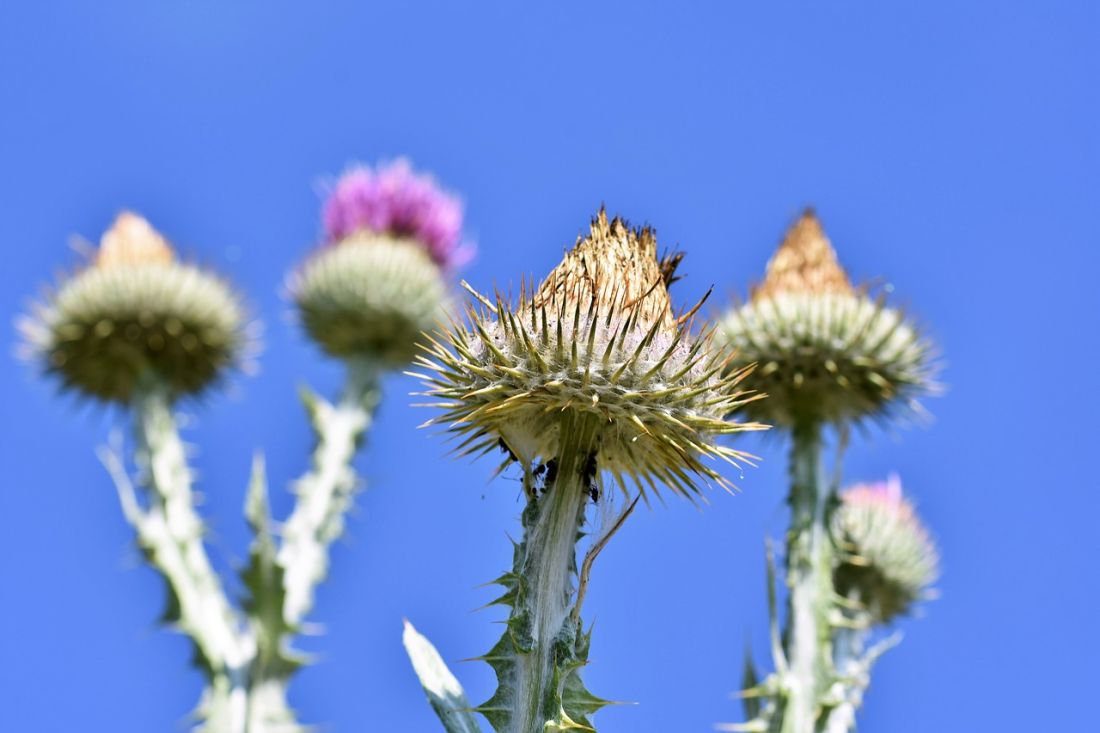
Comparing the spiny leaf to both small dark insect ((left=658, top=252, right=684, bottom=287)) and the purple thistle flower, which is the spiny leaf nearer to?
small dark insect ((left=658, top=252, right=684, bottom=287))

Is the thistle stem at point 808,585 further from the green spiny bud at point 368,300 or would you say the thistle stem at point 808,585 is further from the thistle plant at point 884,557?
the green spiny bud at point 368,300

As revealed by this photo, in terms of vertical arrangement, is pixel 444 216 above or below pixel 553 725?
above

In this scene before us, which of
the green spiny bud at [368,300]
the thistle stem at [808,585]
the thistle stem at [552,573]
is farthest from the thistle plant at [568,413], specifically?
the green spiny bud at [368,300]

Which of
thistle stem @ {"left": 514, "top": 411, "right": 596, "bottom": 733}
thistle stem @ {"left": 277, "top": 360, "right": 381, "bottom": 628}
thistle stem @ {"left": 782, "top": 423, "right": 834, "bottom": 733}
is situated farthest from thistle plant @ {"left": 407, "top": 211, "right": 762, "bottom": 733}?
thistle stem @ {"left": 277, "top": 360, "right": 381, "bottom": 628}

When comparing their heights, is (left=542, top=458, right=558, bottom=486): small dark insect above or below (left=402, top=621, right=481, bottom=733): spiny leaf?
above

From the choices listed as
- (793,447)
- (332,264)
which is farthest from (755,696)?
(332,264)

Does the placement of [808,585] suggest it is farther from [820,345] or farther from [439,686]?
[439,686]

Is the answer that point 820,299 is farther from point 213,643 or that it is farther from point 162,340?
point 162,340
